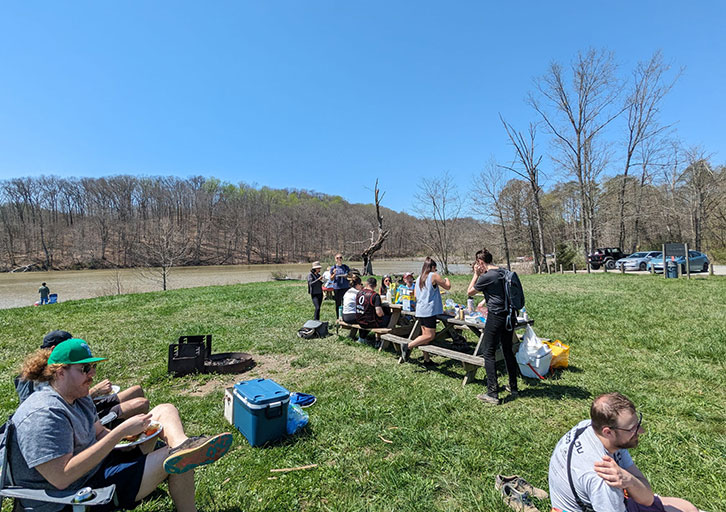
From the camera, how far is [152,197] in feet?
240

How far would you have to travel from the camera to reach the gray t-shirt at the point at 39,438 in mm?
1739

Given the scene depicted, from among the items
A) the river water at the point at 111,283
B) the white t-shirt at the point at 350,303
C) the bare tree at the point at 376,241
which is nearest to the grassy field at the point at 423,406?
the white t-shirt at the point at 350,303

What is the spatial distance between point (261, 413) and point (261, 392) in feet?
0.86

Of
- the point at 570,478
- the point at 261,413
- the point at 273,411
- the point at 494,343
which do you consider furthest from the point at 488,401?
the point at 261,413

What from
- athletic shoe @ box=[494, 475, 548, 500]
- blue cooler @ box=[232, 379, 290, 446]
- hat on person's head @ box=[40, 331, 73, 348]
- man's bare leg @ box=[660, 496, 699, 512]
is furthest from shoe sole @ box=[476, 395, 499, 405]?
hat on person's head @ box=[40, 331, 73, 348]

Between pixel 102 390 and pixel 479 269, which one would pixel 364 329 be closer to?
pixel 479 269

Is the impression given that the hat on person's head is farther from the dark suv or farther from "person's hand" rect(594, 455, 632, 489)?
the dark suv

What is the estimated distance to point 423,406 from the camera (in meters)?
4.23

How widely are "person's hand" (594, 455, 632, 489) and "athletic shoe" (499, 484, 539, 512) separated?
94 centimetres

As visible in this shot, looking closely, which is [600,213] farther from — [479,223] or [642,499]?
[642,499]

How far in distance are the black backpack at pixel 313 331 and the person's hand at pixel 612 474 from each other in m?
6.39

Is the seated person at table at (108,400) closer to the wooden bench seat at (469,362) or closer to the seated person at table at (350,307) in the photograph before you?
the wooden bench seat at (469,362)

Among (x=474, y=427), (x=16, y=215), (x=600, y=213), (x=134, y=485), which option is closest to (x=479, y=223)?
(x=600, y=213)

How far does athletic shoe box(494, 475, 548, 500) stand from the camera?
2.63 metres
